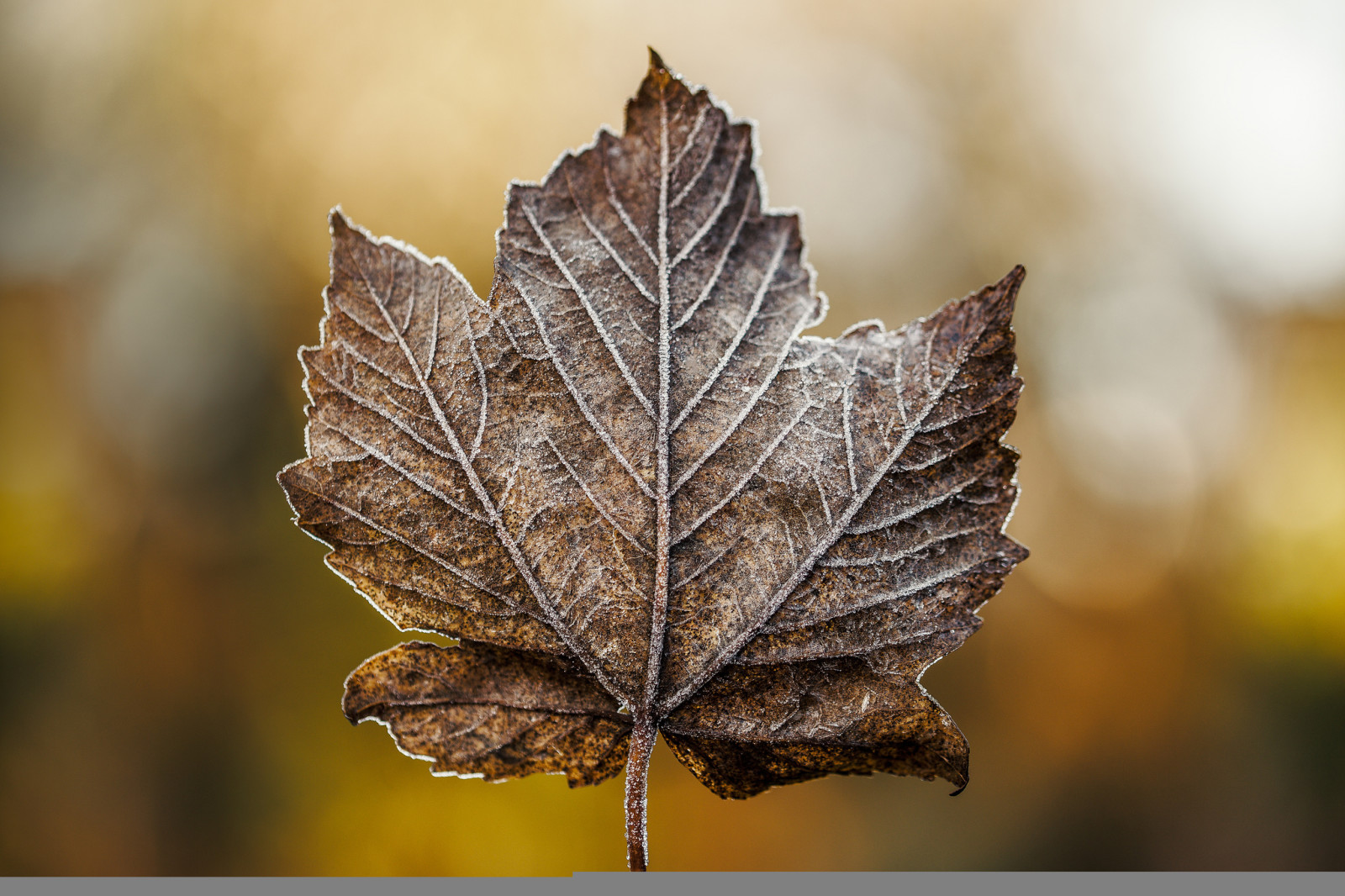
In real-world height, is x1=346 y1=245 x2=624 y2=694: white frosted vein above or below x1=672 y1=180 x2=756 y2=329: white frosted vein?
below

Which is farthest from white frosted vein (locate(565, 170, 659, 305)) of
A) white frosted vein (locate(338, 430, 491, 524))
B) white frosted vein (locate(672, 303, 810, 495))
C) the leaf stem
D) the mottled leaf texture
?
the leaf stem

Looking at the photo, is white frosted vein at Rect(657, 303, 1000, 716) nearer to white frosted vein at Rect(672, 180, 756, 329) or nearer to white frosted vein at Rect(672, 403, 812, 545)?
white frosted vein at Rect(672, 403, 812, 545)

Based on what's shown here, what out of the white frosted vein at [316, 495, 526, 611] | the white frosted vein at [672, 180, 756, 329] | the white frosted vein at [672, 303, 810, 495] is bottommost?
the white frosted vein at [316, 495, 526, 611]

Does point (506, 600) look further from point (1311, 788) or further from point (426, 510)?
point (1311, 788)

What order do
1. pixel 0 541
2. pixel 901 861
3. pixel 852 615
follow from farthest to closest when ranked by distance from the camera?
pixel 901 861 < pixel 0 541 < pixel 852 615

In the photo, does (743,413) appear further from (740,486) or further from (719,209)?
(719,209)

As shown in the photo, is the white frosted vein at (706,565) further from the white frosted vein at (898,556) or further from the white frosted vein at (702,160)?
the white frosted vein at (702,160)

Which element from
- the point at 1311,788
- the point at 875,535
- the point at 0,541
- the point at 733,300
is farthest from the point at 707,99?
the point at 1311,788

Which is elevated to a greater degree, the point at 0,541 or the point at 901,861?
the point at 0,541
